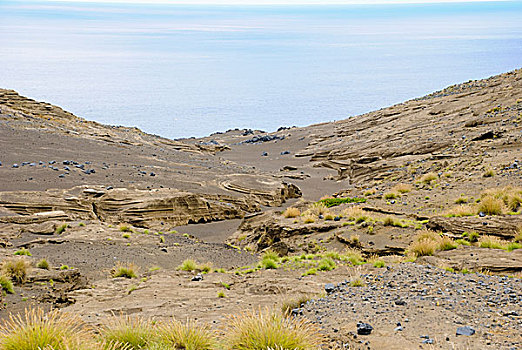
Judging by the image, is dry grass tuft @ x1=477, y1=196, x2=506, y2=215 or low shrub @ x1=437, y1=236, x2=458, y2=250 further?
dry grass tuft @ x1=477, y1=196, x2=506, y2=215

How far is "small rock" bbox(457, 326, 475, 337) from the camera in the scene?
657 cm

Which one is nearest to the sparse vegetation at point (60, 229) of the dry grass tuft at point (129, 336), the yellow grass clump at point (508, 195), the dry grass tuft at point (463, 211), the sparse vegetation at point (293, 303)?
the sparse vegetation at point (293, 303)

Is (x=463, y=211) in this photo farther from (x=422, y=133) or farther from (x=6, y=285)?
(x=422, y=133)

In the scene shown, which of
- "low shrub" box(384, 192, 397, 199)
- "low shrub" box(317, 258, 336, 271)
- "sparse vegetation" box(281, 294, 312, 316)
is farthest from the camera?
"low shrub" box(384, 192, 397, 199)

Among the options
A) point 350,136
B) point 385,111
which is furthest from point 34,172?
point 385,111

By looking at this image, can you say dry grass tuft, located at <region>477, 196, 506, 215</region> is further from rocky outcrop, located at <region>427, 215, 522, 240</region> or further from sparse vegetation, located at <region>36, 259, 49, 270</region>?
sparse vegetation, located at <region>36, 259, 49, 270</region>

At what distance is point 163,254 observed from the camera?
16.8m

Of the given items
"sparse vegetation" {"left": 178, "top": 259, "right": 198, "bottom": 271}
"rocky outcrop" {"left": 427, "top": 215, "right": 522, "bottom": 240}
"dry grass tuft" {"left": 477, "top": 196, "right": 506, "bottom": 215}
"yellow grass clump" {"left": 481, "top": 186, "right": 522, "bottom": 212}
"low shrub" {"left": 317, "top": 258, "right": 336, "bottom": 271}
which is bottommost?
"sparse vegetation" {"left": 178, "top": 259, "right": 198, "bottom": 271}

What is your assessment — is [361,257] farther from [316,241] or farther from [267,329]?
[267,329]

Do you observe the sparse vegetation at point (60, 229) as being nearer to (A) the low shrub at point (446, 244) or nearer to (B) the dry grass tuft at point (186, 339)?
(B) the dry grass tuft at point (186, 339)

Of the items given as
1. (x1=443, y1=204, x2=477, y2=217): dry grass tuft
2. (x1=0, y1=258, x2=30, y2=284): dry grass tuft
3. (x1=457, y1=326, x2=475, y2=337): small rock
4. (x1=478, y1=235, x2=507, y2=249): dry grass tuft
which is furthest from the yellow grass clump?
(x1=0, y1=258, x2=30, y2=284): dry grass tuft

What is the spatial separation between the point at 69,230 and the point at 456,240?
1426 cm

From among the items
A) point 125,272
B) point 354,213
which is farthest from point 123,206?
point 354,213

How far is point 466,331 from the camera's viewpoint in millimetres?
6617
